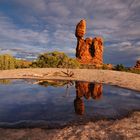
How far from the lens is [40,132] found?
22.9 ft

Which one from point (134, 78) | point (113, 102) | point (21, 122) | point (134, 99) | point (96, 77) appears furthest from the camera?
point (96, 77)

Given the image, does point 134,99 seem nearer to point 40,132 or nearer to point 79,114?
point 79,114

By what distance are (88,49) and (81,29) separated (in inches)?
248

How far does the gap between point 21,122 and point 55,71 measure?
609 inches

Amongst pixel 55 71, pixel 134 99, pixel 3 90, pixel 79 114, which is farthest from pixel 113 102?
pixel 55 71

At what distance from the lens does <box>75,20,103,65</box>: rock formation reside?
7169cm

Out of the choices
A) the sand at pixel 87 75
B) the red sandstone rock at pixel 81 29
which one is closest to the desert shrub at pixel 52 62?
the sand at pixel 87 75

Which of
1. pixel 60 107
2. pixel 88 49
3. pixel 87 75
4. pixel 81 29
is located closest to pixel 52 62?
pixel 87 75

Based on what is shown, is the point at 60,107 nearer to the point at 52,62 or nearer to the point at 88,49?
the point at 52,62

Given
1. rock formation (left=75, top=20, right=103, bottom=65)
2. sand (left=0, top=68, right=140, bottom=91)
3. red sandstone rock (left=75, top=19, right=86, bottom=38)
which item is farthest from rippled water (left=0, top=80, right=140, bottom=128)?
rock formation (left=75, top=20, right=103, bottom=65)

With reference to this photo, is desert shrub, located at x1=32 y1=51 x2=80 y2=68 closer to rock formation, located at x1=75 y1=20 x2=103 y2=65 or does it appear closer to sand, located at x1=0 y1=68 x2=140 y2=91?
sand, located at x1=0 y1=68 x2=140 y2=91

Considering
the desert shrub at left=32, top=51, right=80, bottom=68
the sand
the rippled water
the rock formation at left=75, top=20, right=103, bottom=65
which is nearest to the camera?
the rippled water

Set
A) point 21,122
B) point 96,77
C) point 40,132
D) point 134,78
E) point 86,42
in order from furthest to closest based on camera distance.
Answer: point 86,42, point 96,77, point 134,78, point 21,122, point 40,132

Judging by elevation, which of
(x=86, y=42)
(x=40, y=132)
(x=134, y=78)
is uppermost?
(x=86, y=42)
